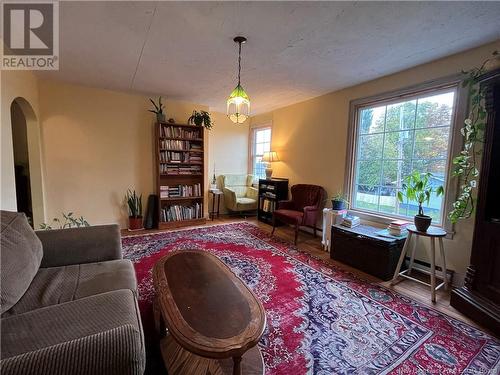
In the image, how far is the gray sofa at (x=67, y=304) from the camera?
848 millimetres

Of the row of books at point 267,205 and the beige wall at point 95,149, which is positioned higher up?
the beige wall at point 95,149

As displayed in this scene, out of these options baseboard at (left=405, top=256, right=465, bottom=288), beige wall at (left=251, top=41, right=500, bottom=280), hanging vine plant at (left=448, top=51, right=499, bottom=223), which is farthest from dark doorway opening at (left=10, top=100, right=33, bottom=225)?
hanging vine plant at (left=448, top=51, right=499, bottom=223)

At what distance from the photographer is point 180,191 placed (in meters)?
4.46

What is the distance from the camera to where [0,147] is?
2168 mm

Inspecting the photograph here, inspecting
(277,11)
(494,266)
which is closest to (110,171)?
(277,11)

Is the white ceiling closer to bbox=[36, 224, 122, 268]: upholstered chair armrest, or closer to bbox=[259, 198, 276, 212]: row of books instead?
bbox=[36, 224, 122, 268]: upholstered chair armrest

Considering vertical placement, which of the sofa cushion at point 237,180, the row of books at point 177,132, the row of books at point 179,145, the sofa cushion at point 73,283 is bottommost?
the sofa cushion at point 73,283

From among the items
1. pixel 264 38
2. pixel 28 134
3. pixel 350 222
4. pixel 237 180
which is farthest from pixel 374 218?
pixel 28 134

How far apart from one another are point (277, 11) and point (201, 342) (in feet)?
7.27

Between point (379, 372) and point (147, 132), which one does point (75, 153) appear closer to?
point (147, 132)

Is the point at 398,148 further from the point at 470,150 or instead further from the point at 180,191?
the point at 180,191

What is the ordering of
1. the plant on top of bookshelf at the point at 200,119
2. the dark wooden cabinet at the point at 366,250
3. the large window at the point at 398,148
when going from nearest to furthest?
the dark wooden cabinet at the point at 366,250
the large window at the point at 398,148
the plant on top of bookshelf at the point at 200,119

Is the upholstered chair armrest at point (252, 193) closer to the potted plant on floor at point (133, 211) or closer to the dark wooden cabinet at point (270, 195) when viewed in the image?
the dark wooden cabinet at point (270, 195)

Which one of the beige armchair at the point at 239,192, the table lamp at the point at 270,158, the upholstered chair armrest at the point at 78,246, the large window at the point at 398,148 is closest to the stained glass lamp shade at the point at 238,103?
the upholstered chair armrest at the point at 78,246
